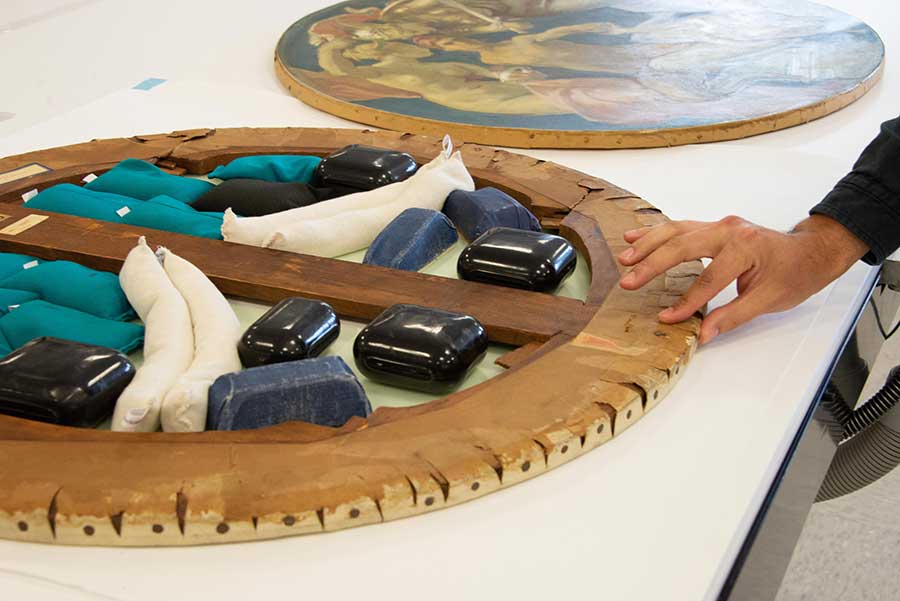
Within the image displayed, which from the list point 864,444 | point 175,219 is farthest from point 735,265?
point 175,219

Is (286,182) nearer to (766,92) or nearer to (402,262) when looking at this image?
(402,262)

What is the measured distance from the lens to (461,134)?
155cm

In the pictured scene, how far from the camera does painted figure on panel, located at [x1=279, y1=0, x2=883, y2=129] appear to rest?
64.5 inches

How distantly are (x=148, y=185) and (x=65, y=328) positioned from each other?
1.16ft

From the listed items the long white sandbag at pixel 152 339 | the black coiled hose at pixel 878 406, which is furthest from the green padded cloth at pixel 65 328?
the black coiled hose at pixel 878 406

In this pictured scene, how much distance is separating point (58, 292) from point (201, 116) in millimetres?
743

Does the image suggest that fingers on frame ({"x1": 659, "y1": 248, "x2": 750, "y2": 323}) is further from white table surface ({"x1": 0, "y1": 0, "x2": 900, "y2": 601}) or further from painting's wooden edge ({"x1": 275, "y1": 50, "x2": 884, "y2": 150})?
painting's wooden edge ({"x1": 275, "y1": 50, "x2": 884, "y2": 150})

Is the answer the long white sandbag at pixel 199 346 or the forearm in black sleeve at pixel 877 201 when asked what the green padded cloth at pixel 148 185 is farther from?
the forearm in black sleeve at pixel 877 201

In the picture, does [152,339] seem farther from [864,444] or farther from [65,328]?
[864,444]

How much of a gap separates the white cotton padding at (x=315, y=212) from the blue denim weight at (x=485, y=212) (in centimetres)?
5

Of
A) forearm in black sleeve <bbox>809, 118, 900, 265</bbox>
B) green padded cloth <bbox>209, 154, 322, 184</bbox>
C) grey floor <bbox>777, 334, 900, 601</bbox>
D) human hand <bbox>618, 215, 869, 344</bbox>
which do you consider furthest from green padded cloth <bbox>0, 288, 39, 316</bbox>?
grey floor <bbox>777, 334, 900, 601</bbox>

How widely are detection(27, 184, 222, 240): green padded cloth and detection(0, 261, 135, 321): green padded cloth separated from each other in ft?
0.45

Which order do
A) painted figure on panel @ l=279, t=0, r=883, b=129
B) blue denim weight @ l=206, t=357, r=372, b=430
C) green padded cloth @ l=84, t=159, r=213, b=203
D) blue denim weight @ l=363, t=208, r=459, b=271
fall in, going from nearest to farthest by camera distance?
blue denim weight @ l=206, t=357, r=372, b=430
blue denim weight @ l=363, t=208, r=459, b=271
green padded cloth @ l=84, t=159, r=213, b=203
painted figure on panel @ l=279, t=0, r=883, b=129

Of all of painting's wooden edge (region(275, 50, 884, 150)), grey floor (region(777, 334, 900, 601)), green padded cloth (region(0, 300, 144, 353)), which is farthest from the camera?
grey floor (region(777, 334, 900, 601))
